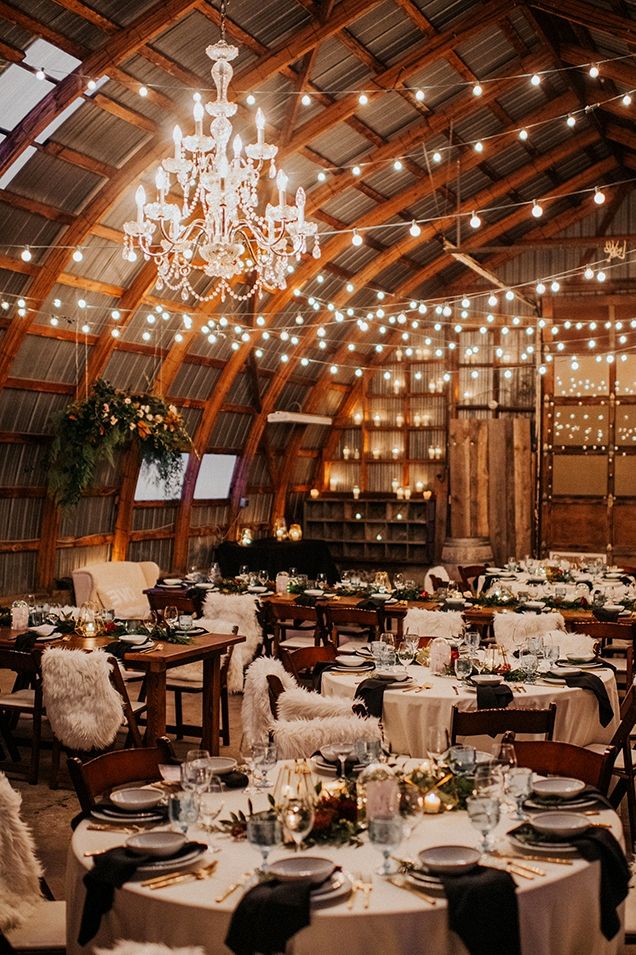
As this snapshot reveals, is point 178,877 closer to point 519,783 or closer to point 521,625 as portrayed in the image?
point 519,783

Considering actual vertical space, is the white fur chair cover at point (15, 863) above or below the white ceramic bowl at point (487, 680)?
below

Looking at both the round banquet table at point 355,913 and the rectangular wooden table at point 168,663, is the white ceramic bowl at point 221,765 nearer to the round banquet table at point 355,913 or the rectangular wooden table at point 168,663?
the round banquet table at point 355,913

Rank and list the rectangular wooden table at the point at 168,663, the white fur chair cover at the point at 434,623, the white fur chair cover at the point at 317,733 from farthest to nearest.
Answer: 1. the white fur chair cover at the point at 434,623
2. the rectangular wooden table at the point at 168,663
3. the white fur chair cover at the point at 317,733

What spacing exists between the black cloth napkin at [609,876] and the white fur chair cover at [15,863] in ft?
5.89

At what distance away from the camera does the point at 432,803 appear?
353cm

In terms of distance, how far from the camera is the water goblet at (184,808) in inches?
123

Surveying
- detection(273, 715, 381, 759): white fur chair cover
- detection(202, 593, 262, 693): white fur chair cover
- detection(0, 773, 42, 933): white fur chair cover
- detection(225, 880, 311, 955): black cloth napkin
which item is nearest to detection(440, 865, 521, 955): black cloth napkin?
detection(225, 880, 311, 955): black cloth napkin

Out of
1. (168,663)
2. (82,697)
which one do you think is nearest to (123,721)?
(82,697)

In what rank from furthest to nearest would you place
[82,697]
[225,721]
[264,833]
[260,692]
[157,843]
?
1. [225,721]
2. [82,697]
3. [260,692]
4. [157,843]
5. [264,833]

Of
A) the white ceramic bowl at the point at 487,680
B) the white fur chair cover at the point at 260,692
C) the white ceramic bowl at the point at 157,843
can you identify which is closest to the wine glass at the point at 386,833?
the white ceramic bowl at the point at 157,843

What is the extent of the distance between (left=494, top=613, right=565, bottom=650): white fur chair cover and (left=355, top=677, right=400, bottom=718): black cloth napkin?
191 cm

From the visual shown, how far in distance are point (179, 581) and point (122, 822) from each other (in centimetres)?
769

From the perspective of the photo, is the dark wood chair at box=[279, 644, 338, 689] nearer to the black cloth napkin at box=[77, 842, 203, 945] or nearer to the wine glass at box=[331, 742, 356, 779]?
the wine glass at box=[331, 742, 356, 779]

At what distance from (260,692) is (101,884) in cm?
239
